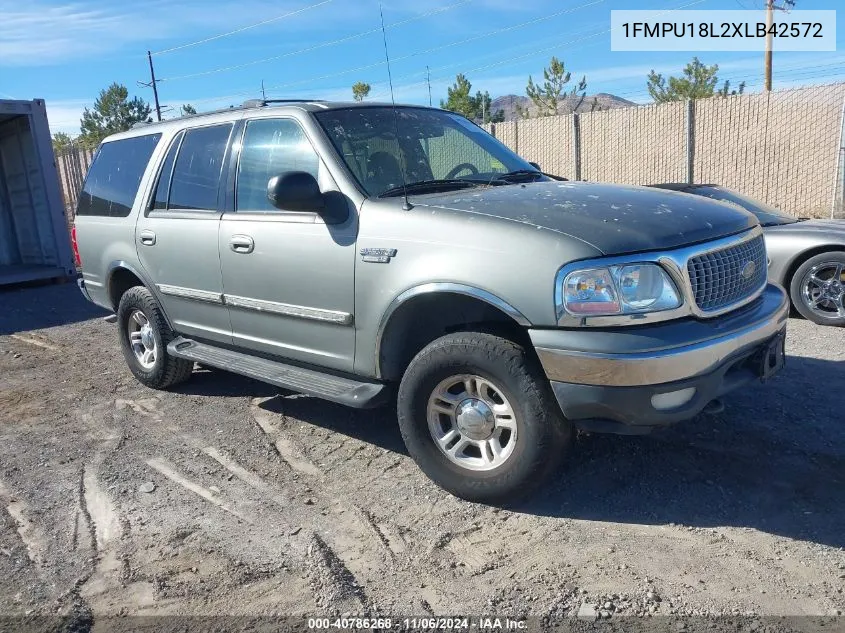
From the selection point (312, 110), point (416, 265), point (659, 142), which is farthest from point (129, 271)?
point (659, 142)

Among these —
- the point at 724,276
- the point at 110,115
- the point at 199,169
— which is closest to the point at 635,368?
the point at 724,276

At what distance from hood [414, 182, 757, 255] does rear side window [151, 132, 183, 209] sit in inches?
89.6

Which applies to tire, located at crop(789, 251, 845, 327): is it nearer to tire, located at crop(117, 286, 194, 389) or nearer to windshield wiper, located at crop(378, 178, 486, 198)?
windshield wiper, located at crop(378, 178, 486, 198)

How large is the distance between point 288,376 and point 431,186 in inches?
55.3

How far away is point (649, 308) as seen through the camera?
10.00ft

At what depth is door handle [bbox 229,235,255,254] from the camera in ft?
14.4

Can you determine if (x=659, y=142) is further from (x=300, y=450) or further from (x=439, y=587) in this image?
(x=439, y=587)

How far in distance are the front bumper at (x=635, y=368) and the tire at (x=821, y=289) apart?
4.10m

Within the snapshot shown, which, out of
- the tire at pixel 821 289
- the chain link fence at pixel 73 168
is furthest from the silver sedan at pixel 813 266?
the chain link fence at pixel 73 168

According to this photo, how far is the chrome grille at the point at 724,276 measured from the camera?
3.22 m

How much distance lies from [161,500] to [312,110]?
93.7 inches

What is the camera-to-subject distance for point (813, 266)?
6.70m

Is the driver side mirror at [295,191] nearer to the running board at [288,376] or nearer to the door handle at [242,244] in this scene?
the door handle at [242,244]

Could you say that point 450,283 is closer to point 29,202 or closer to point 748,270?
point 748,270
